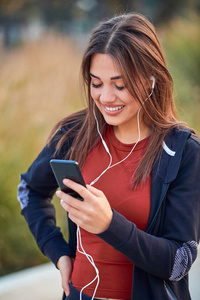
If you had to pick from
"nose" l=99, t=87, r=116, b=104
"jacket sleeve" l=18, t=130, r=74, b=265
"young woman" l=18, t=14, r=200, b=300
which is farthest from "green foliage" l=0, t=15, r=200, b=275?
"nose" l=99, t=87, r=116, b=104

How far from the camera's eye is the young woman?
1.35 m

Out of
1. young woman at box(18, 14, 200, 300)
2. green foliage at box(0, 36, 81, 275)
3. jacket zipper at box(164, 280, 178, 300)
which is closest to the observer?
young woman at box(18, 14, 200, 300)

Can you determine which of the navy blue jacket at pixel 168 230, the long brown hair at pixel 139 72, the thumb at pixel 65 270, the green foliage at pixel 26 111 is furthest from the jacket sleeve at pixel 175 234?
the green foliage at pixel 26 111

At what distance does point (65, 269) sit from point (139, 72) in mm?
802

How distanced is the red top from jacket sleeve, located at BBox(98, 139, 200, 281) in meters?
0.09

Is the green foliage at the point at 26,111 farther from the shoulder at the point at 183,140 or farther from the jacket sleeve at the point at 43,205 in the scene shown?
the shoulder at the point at 183,140

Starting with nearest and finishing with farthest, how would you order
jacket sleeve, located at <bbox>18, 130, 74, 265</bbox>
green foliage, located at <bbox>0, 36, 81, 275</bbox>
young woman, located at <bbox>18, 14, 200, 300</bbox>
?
young woman, located at <bbox>18, 14, 200, 300</bbox> → jacket sleeve, located at <bbox>18, 130, 74, 265</bbox> → green foliage, located at <bbox>0, 36, 81, 275</bbox>

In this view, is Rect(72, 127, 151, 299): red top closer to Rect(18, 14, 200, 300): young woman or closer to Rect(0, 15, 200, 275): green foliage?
Rect(18, 14, 200, 300): young woman

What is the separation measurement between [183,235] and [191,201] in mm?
116

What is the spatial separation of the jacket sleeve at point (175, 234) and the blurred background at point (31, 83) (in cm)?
179

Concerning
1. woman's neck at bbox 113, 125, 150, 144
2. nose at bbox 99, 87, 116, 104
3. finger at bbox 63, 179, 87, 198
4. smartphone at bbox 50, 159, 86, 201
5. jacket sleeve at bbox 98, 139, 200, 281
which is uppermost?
nose at bbox 99, 87, 116, 104

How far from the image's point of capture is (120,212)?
150cm

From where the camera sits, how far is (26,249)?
3.32 meters

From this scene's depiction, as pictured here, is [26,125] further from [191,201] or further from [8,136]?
[191,201]
